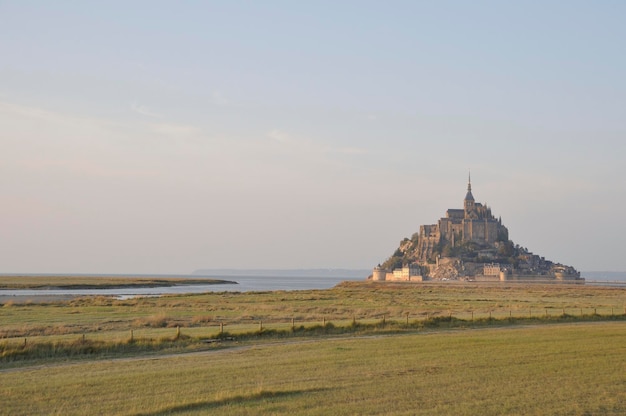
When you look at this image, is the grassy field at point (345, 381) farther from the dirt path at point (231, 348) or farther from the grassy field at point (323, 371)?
the dirt path at point (231, 348)

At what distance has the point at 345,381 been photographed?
55.5 feet

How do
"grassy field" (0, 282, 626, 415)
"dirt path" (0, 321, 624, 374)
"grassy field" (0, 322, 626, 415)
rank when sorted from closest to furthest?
1. "grassy field" (0, 322, 626, 415)
2. "grassy field" (0, 282, 626, 415)
3. "dirt path" (0, 321, 624, 374)

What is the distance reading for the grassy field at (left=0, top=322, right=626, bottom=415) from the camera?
13.7m

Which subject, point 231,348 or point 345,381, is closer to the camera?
point 345,381

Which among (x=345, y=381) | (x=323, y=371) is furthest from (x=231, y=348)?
(x=345, y=381)

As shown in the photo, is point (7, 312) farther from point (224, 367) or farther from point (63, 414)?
point (63, 414)

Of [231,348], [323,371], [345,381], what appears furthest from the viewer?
[231,348]

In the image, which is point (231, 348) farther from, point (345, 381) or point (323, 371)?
point (345, 381)

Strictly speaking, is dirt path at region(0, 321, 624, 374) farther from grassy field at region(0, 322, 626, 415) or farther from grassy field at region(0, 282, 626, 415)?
grassy field at region(0, 322, 626, 415)

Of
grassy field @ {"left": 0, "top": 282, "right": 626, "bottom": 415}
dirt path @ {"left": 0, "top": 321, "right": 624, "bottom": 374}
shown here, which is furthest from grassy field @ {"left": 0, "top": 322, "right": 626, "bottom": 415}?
dirt path @ {"left": 0, "top": 321, "right": 624, "bottom": 374}

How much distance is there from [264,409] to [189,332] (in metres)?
18.3

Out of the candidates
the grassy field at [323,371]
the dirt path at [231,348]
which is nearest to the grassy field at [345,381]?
the grassy field at [323,371]

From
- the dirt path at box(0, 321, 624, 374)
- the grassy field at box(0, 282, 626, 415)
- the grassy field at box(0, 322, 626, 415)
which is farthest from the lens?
the dirt path at box(0, 321, 624, 374)

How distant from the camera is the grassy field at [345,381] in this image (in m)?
13.7
